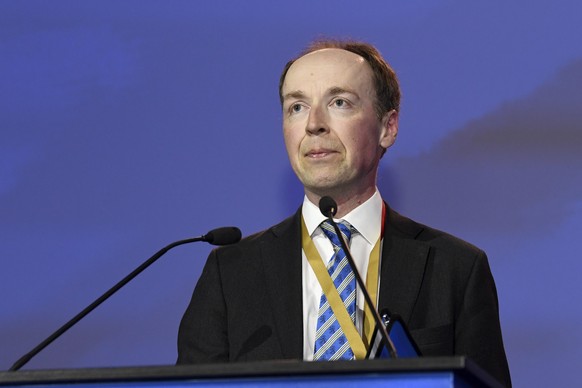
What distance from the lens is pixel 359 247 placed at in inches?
126

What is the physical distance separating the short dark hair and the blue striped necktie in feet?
1.61

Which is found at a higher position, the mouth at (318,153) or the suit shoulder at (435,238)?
the mouth at (318,153)

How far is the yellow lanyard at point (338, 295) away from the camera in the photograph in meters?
2.88

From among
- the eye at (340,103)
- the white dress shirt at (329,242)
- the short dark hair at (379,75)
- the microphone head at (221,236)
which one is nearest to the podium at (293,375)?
the microphone head at (221,236)

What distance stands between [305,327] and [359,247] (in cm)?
30

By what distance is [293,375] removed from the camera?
1.96 meters

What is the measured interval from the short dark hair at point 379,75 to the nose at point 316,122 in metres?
0.22

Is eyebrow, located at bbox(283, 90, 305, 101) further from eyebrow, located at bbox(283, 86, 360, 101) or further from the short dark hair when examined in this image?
the short dark hair

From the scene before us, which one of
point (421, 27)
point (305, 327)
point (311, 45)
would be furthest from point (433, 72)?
point (305, 327)

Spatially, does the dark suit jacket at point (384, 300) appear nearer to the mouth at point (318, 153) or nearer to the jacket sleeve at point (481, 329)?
the jacket sleeve at point (481, 329)

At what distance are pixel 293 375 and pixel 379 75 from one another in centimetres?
158

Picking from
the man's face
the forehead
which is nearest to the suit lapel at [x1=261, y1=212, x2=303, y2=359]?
the man's face

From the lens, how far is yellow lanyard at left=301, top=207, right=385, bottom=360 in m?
2.88

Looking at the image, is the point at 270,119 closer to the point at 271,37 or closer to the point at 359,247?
the point at 271,37
